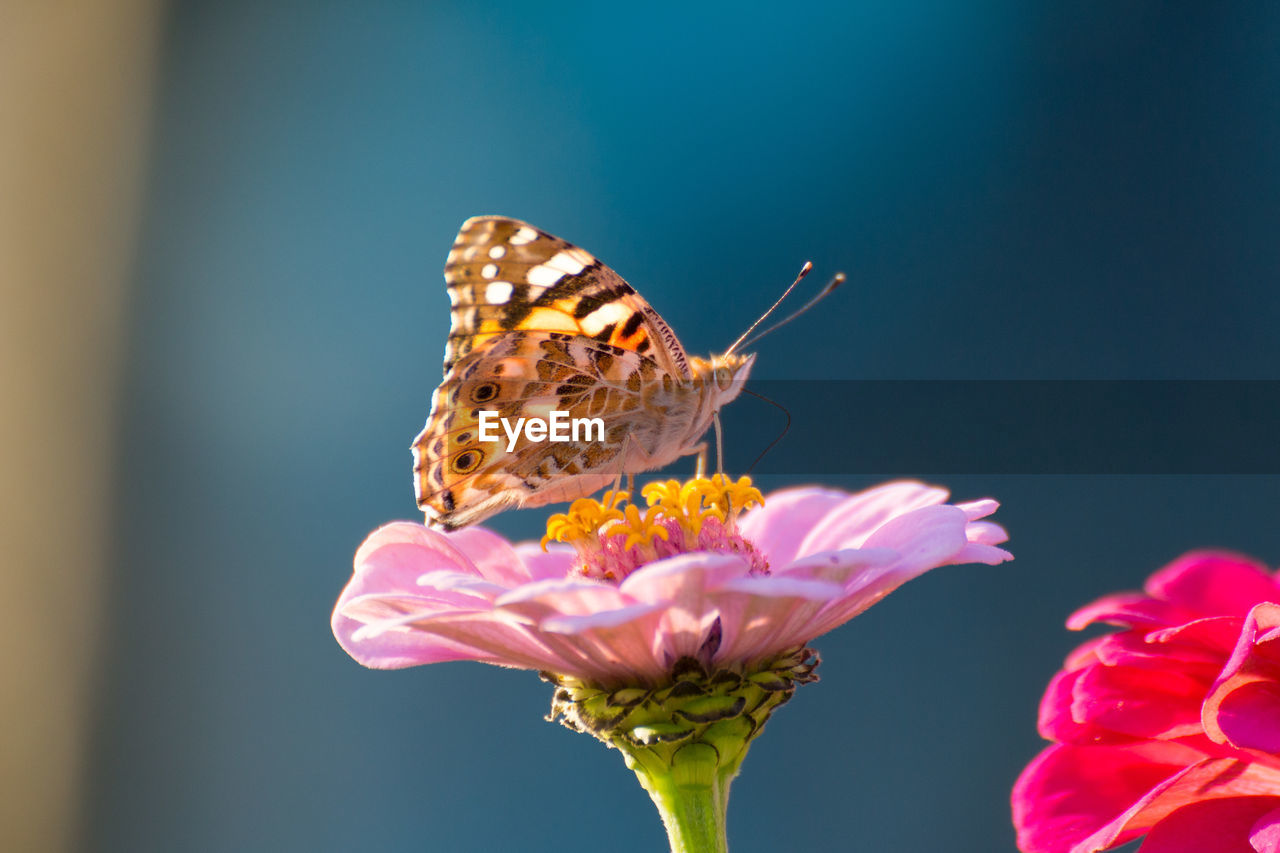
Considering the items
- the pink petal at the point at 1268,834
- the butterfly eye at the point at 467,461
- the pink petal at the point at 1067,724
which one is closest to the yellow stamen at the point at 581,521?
the butterfly eye at the point at 467,461

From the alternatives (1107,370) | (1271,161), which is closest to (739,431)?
(1107,370)

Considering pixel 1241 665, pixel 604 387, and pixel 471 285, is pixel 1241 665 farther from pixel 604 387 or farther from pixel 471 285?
pixel 471 285

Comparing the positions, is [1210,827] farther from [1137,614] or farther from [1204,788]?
[1137,614]

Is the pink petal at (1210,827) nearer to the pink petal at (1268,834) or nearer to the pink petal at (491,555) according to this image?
the pink petal at (1268,834)

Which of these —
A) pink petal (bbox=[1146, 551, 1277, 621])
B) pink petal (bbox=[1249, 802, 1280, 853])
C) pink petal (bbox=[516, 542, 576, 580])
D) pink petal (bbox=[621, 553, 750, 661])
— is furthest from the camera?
pink petal (bbox=[516, 542, 576, 580])

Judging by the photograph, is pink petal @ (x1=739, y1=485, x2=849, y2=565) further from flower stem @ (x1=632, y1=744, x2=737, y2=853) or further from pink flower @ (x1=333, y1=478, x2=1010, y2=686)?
flower stem @ (x1=632, y1=744, x2=737, y2=853)

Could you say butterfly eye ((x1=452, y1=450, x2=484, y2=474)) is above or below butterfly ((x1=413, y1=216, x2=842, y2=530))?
below

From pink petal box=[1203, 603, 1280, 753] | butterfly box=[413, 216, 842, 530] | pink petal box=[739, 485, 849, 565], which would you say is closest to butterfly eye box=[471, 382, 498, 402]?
butterfly box=[413, 216, 842, 530]

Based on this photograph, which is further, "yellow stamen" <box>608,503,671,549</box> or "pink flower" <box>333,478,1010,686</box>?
"yellow stamen" <box>608,503,671,549</box>
